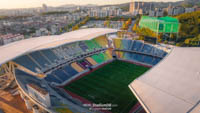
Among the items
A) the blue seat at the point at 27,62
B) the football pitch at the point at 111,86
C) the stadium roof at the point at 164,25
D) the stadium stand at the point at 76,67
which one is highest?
the stadium roof at the point at 164,25

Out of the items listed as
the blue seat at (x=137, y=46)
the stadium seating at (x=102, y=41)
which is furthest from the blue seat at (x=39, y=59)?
the blue seat at (x=137, y=46)

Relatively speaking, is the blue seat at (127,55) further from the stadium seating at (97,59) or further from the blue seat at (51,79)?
the blue seat at (51,79)

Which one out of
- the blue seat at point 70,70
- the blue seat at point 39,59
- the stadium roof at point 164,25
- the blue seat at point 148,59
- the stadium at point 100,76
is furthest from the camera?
the stadium roof at point 164,25

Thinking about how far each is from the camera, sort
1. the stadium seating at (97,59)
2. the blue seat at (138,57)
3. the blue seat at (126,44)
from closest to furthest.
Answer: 1. the stadium seating at (97,59)
2. the blue seat at (138,57)
3. the blue seat at (126,44)

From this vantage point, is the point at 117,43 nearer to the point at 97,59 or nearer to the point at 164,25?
the point at 97,59

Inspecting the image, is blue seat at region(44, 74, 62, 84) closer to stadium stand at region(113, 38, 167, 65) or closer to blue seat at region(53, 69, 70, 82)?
blue seat at region(53, 69, 70, 82)

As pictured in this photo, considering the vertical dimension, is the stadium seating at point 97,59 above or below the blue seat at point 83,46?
below

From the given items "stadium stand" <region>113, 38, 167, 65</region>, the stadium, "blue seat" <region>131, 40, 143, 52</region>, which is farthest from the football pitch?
"blue seat" <region>131, 40, 143, 52</region>
